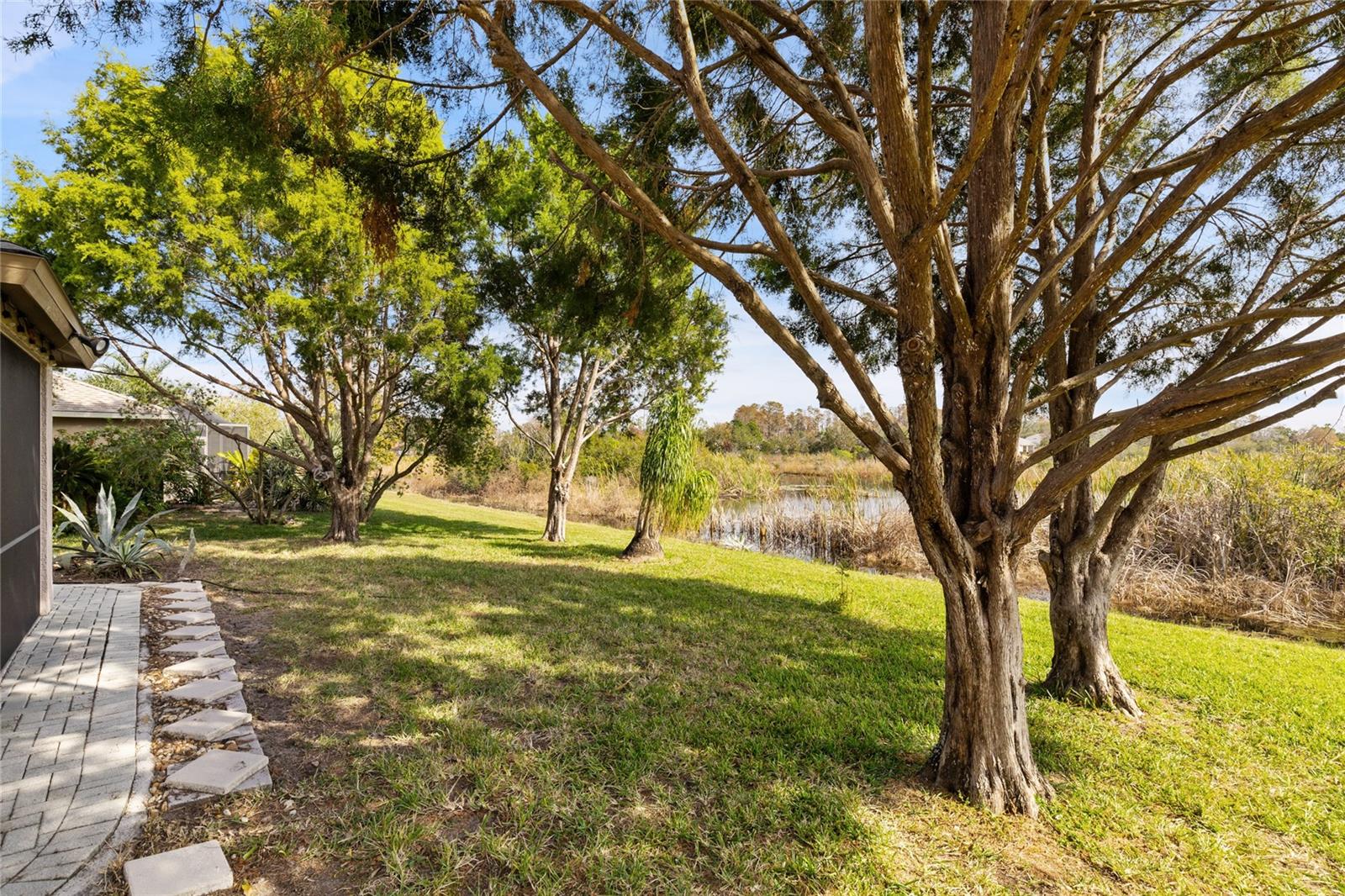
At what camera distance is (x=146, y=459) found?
8953 mm

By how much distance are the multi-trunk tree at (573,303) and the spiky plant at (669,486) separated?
1314 mm

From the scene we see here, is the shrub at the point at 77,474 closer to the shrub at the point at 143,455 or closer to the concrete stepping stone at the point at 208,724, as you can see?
the shrub at the point at 143,455

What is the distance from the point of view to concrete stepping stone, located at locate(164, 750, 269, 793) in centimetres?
254

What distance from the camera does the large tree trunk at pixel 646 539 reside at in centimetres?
893

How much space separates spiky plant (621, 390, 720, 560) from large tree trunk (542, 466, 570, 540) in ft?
6.11

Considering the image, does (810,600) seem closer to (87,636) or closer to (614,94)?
(614,94)

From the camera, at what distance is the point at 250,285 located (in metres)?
8.28

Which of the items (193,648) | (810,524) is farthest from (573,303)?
(810,524)

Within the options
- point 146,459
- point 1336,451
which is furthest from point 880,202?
point 146,459

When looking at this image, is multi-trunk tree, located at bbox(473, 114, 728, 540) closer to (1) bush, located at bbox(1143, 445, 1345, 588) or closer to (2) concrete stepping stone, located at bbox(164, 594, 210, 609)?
(2) concrete stepping stone, located at bbox(164, 594, 210, 609)

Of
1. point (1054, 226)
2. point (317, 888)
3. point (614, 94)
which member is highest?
point (614, 94)

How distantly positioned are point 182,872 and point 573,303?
10.6 feet

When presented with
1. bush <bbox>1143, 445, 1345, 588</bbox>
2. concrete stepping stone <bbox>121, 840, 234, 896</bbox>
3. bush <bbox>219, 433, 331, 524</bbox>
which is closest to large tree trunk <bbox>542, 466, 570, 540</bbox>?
bush <bbox>219, 433, 331, 524</bbox>

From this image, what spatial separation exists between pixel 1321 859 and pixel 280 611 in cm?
678
